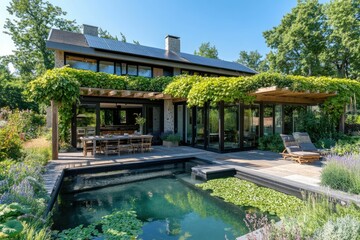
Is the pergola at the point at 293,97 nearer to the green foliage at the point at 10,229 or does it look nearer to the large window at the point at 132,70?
the large window at the point at 132,70

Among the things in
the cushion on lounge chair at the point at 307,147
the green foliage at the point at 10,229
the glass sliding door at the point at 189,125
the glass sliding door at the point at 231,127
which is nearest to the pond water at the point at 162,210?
the green foliage at the point at 10,229

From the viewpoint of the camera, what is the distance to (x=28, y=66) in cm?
2452

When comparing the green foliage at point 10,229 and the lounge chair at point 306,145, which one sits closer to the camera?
the green foliage at point 10,229

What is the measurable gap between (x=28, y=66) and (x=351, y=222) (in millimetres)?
30270

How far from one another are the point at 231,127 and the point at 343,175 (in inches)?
229

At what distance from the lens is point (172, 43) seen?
17.1 meters

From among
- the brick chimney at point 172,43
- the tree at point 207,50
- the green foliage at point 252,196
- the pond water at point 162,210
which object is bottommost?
the pond water at point 162,210

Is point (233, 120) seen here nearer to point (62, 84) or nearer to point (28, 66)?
point (62, 84)

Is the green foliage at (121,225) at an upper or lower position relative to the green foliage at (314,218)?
lower

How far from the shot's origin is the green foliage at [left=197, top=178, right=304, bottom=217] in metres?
4.34

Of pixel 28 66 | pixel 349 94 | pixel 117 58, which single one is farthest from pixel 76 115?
pixel 28 66

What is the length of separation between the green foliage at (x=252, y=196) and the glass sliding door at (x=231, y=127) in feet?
12.9

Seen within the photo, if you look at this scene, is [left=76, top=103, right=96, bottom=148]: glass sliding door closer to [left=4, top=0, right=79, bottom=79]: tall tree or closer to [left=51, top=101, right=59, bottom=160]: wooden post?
[left=51, top=101, right=59, bottom=160]: wooden post

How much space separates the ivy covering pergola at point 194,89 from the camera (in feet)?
26.0
